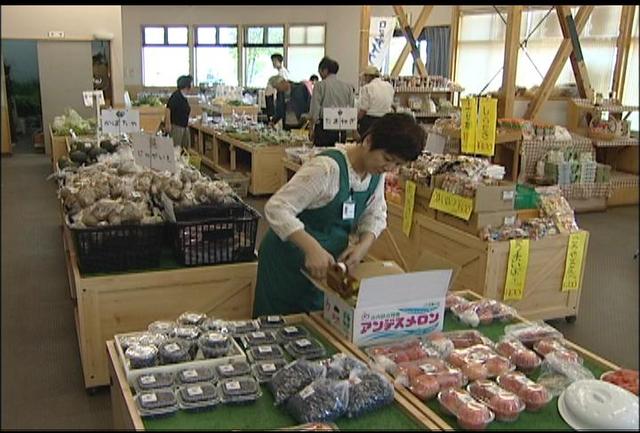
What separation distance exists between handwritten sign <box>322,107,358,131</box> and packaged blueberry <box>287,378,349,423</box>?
4.34 metres

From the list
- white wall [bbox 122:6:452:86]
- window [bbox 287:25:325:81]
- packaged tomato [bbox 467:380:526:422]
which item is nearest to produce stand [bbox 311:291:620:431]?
packaged tomato [bbox 467:380:526:422]

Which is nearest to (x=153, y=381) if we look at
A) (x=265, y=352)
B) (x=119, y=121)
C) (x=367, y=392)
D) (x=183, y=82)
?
(x=265, y=352)

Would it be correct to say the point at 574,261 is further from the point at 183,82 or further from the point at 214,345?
the point at 183,82

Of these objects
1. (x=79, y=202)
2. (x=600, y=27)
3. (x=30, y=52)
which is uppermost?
(x=600, y=27)

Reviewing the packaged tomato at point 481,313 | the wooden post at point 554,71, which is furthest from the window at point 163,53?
the packaged tomato at point 481,313

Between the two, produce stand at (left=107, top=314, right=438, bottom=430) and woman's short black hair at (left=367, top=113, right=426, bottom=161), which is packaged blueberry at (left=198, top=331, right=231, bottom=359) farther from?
woman's short black hair at (left=367, top=113, right=426, bottom=161)

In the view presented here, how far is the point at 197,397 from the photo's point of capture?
60.1 inches

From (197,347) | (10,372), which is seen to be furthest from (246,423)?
(10,372)

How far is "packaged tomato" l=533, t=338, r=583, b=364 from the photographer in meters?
1.84

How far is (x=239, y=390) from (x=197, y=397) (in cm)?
11

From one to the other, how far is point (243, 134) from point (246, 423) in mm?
6895

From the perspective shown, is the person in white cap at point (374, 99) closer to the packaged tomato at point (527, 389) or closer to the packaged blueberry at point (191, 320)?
the packaged blueberry at point (191, 320)

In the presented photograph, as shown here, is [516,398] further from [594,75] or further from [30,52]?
[594,75]

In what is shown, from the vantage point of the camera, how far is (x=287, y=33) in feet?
47.2
